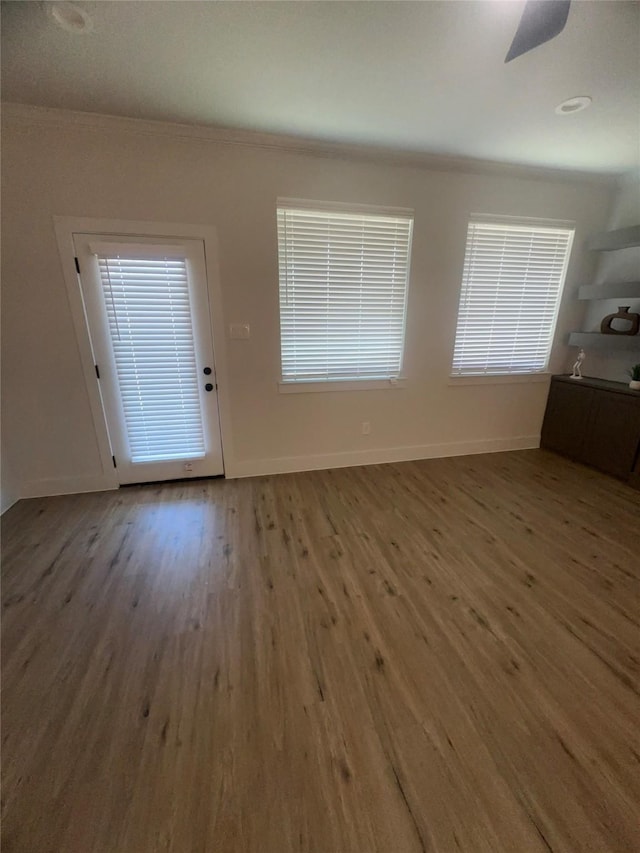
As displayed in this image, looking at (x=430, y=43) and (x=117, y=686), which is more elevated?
(x=430, y=43)

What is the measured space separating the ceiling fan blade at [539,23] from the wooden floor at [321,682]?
272 centimetres

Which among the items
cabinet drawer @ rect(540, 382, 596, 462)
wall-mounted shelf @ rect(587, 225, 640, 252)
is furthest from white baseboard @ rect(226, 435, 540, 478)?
wall-mounted shelf @ rect(587, 225, 640, 252)

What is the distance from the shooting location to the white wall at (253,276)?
239 cm

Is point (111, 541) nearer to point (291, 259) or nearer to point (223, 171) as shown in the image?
point (291, 259)

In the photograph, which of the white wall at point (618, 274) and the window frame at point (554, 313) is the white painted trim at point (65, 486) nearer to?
the window frame at point (554, 313)

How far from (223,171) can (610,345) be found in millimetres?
3961

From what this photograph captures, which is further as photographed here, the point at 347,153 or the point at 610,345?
the point at 610,345

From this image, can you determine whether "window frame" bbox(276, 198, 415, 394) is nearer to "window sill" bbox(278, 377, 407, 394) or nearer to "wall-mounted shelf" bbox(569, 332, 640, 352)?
"window sill" bbox(278, 377, 407, 394)

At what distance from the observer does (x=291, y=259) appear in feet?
9.43

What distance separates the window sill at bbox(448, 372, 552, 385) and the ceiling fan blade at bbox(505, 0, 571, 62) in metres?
2.40

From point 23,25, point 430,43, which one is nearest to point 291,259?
point 430,43

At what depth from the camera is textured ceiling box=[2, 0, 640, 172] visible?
147 cm

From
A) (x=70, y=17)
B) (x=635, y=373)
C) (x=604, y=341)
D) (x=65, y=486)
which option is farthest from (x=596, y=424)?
(x=65, y=486)

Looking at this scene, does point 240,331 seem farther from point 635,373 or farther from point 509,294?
point 635,373
